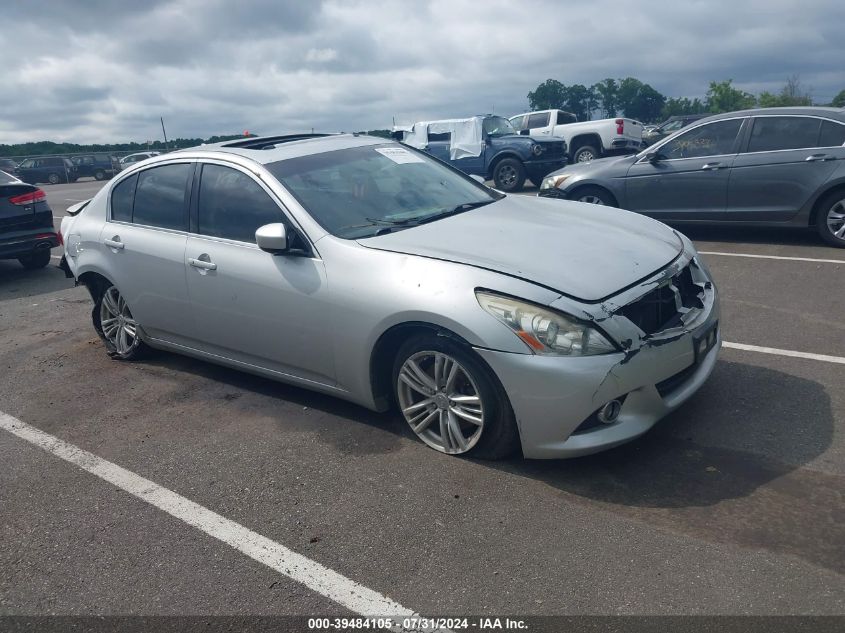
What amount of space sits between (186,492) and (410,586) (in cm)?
146

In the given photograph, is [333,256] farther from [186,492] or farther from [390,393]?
[186,492]

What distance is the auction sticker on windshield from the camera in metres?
5.09

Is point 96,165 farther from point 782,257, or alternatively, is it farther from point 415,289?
point 415,289

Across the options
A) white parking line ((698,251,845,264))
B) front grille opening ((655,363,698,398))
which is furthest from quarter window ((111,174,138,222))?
white parking line ((698,251,845,264))

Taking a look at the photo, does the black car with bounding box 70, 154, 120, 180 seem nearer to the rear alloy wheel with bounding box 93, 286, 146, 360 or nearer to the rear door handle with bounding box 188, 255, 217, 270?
the rear alloy wheel with bounding box 93, 286, 146, 360

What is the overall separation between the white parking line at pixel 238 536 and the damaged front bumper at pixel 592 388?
1074 millimetres

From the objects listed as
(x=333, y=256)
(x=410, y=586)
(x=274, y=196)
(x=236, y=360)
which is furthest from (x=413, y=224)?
(x=410, y=586)

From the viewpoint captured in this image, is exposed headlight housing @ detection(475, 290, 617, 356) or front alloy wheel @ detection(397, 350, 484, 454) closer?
exposed headlight housing @ detection(475, 290, 617, 356)

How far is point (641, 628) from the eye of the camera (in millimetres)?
2520

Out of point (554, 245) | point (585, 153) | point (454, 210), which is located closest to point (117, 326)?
point (454, 210)

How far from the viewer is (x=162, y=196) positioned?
515 cm

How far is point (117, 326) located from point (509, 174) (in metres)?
12.6

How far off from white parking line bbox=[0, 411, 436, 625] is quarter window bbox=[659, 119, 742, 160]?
760 centimetres

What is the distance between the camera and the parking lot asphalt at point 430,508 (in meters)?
2.80
